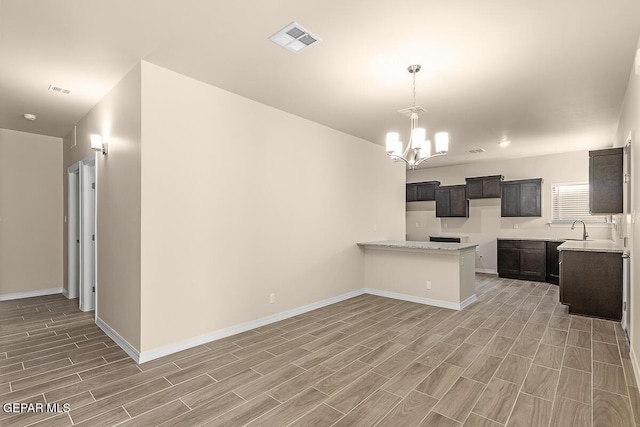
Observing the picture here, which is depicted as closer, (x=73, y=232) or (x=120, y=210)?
(x=120, y=210)

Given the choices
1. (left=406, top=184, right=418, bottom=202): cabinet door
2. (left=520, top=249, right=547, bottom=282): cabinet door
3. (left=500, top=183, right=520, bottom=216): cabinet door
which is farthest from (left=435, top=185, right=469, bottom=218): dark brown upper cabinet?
(left=520, top=249, right=547, bottom=282): cabinet door

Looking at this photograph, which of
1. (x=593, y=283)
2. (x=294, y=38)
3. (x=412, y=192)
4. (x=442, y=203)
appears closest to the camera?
(x=294, y=38)

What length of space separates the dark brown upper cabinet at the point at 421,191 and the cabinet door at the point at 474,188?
88cm

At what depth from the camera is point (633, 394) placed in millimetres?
2467

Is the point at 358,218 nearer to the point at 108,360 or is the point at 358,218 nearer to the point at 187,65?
the point at 187,65

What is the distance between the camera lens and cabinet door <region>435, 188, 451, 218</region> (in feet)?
27.3

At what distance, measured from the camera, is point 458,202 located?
8.16 m

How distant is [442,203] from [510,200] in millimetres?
1544

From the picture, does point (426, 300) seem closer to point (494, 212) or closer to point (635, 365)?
point (635, 365)

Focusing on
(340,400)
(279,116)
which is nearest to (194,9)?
(279,116)

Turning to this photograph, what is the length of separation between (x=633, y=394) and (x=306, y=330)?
295 cm

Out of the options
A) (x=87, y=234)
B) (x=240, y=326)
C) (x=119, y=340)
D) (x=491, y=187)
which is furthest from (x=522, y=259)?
(x=87, y=234)

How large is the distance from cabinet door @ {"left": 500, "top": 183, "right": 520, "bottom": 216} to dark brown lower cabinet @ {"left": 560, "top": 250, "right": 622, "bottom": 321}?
3025 mm

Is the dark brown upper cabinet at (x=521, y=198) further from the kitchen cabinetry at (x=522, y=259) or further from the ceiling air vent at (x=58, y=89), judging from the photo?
the ceiling air vent at (x=58, y=89)
